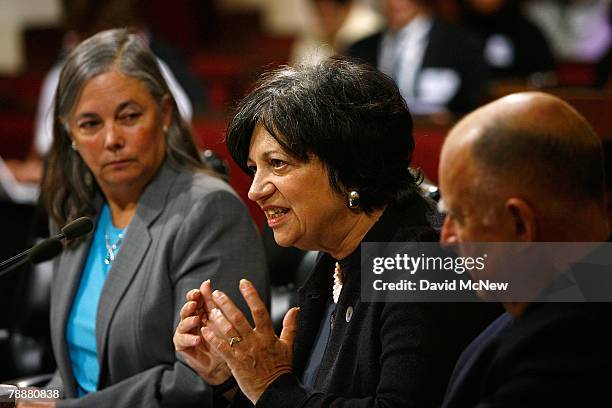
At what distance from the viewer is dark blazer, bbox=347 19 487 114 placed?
203 inches

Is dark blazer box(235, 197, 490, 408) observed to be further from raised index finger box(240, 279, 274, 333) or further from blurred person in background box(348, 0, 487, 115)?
blurred person in background box(348, 0, 487, 115)

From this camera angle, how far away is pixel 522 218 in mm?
1454

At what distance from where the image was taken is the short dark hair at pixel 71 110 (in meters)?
2.54

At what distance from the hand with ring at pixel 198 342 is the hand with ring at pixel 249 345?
0.29 ft

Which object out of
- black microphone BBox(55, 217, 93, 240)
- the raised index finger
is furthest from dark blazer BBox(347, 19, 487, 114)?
the raised index finger

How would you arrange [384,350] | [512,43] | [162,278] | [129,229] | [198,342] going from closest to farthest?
[384,350]
[198,342]
[162,278]
[129,229]
[512,43]

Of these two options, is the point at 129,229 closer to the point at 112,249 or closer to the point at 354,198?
the point at 112,249

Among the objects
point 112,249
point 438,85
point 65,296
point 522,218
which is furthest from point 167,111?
point 438,85

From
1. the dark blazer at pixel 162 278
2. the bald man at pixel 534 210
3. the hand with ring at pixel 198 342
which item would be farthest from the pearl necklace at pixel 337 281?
the bald man at pixel 534 210

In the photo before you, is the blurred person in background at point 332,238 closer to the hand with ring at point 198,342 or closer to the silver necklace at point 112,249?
the hand with ring at point 198,342

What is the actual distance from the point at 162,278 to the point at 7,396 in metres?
0.50

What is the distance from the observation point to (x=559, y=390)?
4.47 feet

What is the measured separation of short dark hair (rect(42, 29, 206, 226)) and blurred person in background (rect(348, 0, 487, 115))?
2.60 metres

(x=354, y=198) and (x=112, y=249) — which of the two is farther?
(x=112, y=249)
